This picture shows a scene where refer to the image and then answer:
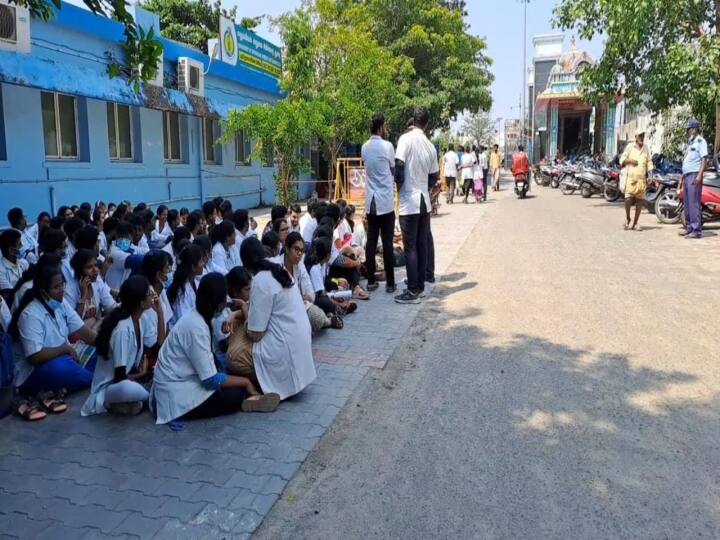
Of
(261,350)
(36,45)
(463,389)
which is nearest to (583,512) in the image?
(463,389)

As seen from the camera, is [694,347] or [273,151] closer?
[694,347]

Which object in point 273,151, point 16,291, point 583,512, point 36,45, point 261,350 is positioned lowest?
point 583,512

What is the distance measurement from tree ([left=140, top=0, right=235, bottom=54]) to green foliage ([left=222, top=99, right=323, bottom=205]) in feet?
46.1

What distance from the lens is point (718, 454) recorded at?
10.9ft

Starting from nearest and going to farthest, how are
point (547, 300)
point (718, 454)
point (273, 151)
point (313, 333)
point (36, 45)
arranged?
point (718, 454), point (313, 333), point (547, 300), point (36, 45), point (273, 151)

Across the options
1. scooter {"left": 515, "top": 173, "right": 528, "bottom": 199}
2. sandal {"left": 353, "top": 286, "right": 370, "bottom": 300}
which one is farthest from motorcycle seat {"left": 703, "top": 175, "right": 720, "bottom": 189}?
scooter {"left": 515, "top": 173, "right": 528, "bottom": 199}

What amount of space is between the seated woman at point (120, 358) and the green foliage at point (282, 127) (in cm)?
799

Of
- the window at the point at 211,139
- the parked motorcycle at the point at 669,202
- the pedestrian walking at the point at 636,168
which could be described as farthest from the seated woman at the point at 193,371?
the window at the point at 211,139

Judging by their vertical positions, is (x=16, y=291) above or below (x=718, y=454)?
above

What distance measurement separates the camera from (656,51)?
13.7m

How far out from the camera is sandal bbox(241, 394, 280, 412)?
3961 millimetres

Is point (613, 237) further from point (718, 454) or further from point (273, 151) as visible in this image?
point (718, 454)

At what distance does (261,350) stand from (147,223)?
3888 mm

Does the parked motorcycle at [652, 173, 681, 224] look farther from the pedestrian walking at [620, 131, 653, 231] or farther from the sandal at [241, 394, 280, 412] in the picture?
the sandal at [241, 394, 280, 412]
